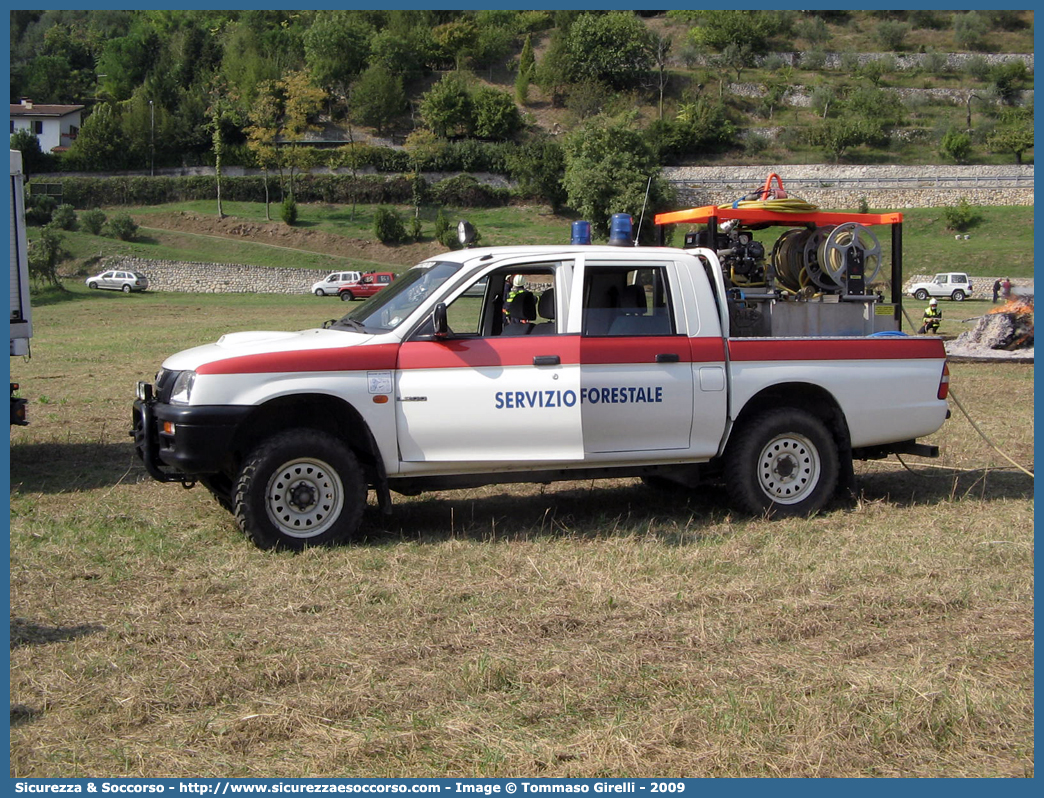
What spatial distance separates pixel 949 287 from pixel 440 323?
46084 mm

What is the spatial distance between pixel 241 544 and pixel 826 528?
427 cm

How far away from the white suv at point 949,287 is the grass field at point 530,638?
138 feet

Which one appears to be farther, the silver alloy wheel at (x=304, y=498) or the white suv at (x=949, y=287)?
the white suv at (x=949, y=287)

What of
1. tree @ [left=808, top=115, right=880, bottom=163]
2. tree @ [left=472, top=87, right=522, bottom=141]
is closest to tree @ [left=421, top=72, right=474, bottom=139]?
tree @ [left=472, top=87, right=522, bottom=141]

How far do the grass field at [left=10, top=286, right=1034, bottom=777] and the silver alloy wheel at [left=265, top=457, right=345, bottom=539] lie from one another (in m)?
0.26

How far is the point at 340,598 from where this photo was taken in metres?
6.18

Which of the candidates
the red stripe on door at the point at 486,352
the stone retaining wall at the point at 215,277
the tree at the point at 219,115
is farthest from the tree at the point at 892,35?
the red stripe on door at the point at 486,352

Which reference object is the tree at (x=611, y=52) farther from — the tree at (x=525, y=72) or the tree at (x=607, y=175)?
the tree at (x=607, y=175)

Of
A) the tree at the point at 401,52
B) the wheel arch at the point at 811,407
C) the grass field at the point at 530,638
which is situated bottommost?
the grass field at the point at 530,638

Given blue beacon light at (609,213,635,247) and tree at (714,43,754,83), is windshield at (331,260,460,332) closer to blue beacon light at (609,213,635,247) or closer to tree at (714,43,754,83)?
blue beacon light at (609,213,635,247)

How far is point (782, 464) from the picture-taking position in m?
8.20

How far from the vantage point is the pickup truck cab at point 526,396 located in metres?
7.09

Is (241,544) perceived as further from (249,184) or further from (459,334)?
(249,184)

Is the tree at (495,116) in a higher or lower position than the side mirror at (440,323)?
higher
